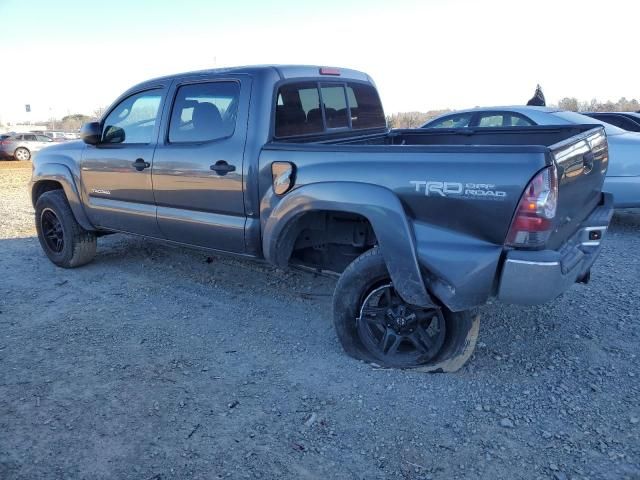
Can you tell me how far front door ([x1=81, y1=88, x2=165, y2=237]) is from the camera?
4.54 m

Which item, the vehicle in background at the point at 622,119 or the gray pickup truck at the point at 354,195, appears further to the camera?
the vehicle in background at the point at 622,119

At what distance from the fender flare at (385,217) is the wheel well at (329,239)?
0.23 meters

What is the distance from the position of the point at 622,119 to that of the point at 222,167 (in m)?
7.40

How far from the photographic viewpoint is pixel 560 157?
8.98 feet

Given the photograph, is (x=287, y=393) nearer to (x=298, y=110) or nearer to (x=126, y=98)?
(x=298, y=110)

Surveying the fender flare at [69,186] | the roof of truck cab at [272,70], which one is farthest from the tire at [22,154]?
the roof of truck cab at [272,70]

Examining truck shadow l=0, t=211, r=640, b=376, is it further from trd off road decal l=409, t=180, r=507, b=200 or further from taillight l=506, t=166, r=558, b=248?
trd off road decal l=409, t=180, r=507, b=200

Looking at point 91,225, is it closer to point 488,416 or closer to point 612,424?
point 488,416

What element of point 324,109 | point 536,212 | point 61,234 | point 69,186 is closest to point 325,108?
point 324,109

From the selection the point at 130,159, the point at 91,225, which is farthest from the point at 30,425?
the point at 91,225

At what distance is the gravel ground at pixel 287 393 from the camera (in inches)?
99.3

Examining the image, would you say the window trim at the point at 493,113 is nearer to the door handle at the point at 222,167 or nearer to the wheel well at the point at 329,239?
the wheel well at the point at 329,239

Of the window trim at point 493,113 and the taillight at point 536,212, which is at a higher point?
the window trim at point 493,113

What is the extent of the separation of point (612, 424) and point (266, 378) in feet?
6.42
